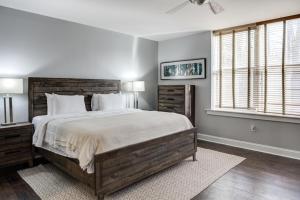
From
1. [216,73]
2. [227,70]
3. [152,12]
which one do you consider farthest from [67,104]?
[227,70]

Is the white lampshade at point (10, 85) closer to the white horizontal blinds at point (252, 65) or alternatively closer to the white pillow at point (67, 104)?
the white pillow at point (67, 104)

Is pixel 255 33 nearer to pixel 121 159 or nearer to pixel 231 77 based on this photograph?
pixel 231 77

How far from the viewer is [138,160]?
2570mm

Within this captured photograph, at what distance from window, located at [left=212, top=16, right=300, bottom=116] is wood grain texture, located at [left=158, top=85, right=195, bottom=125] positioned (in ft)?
1.73

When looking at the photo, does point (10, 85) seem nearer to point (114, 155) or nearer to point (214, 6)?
point (114, 155)

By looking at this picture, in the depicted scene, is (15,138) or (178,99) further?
(178,99)

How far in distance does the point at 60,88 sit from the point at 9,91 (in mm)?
902

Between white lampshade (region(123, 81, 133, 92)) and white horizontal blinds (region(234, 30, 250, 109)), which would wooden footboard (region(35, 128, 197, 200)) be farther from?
white lampshade (region(123, 81, 133, 92))

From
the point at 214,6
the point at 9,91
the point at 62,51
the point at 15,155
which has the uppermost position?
the point at 214,6

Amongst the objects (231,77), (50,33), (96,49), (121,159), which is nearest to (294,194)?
(121,159)

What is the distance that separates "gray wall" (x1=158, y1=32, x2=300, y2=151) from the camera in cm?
372

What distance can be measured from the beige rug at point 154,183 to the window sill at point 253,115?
1.04 m

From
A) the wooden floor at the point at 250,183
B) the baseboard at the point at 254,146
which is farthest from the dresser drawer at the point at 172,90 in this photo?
the wooden floor at the point at 250,183

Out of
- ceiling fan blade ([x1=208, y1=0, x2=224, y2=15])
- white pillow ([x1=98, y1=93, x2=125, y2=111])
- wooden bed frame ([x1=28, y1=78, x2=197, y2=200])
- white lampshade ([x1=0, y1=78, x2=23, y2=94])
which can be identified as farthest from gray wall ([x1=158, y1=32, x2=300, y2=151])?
white lampshade ([x1=0, y1=78, x2=23, y2=94])
